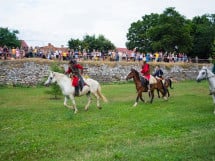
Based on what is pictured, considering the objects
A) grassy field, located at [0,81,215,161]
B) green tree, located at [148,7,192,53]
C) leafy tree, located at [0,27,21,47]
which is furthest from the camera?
leafy tree, located at [0,27,21,47]

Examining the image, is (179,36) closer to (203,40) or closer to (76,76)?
(203,40)

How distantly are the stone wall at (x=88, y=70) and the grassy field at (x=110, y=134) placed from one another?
59.3 feet

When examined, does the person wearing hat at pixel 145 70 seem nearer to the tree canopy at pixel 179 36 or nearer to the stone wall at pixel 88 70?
the stone wall at pixel 88 70

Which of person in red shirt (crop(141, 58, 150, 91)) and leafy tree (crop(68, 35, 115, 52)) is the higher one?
leafy tree (crop(68, 35, 115, 52))

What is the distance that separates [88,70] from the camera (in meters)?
40.5

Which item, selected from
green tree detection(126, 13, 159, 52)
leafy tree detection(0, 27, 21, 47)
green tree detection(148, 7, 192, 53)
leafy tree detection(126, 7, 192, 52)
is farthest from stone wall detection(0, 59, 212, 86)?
leafy tree detection(0, 27, 21, 47)

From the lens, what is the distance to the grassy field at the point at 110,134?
32.1 ft

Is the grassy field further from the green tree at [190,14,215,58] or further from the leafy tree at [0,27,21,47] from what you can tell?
the leafy tree at [0,27,21,47]

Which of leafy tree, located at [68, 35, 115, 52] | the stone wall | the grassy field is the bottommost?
the grassy field

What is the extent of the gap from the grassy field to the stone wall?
18.1 m

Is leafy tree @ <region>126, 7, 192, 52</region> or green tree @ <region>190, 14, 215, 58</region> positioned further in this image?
green tree @ <region>190, 14, 215, 58</region>

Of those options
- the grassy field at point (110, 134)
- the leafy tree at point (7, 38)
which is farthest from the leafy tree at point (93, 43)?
the grassy field at point (110, 134)

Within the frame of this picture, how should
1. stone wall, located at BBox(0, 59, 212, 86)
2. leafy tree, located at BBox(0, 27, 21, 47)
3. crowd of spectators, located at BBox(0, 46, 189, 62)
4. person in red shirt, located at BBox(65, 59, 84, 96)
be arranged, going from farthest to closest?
leafy tree, located at BBox(0, 27, 21, 47) → crowd of spectators, located at BBox(0, 46, 189, 62) → stone wall, located at BBox(0, 59, 212, 86) → person in red shirt, located at BBox(65, 59, 84, 96)

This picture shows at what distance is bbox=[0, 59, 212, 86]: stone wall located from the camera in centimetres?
3672
